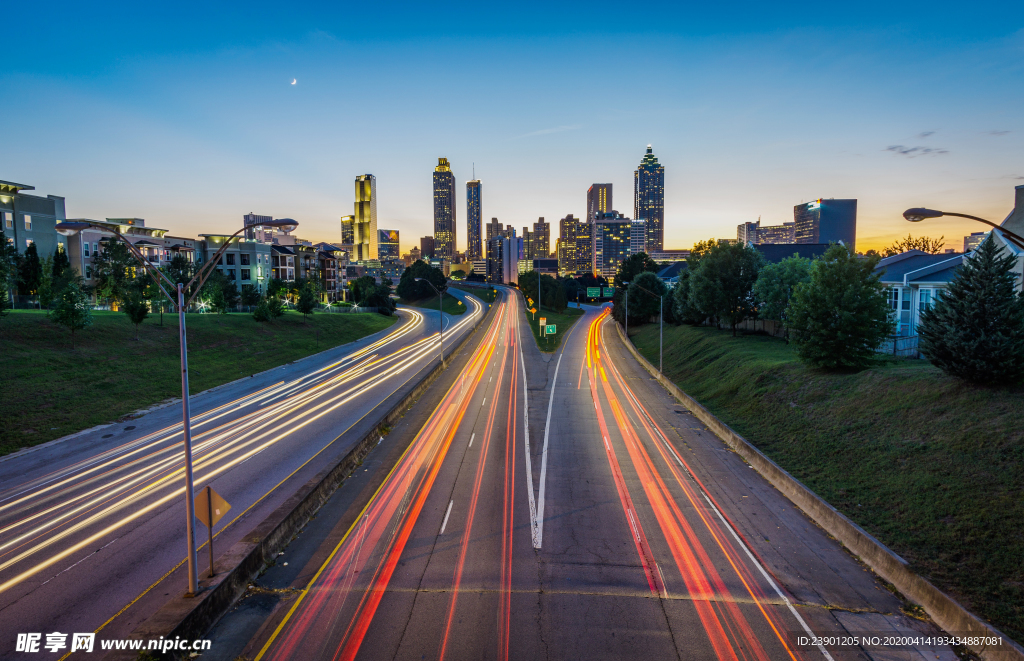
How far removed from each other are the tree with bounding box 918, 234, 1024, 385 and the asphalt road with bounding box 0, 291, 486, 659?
79.1ft

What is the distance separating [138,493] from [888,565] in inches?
896

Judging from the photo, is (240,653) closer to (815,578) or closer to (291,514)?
(291,514)

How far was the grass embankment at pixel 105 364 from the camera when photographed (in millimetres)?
25828

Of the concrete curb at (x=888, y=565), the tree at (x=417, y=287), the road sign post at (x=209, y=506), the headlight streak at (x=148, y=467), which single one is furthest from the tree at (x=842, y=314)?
the tree at (x=417, y=287)

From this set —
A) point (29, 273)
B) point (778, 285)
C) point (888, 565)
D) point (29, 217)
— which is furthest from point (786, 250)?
point (29, 217)

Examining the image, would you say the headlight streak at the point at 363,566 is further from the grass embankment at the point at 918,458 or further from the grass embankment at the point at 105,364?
the grass embankment at the point at 105,364

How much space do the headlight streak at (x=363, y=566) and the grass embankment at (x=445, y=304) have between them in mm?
88398

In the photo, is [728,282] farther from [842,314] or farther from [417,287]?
[417,287]

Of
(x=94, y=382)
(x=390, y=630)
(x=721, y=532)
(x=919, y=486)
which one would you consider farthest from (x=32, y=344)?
(x=919, y=486)

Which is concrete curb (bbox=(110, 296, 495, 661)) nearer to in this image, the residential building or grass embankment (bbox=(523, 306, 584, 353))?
grass embankment (bbox=(523, 306, 584, 353))

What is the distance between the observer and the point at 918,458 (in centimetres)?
1689

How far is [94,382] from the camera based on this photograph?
31.4 m

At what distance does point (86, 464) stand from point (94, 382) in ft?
48.0

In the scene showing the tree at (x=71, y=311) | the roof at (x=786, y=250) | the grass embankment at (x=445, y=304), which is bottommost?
the grass embankment at (x=445, y=304)
